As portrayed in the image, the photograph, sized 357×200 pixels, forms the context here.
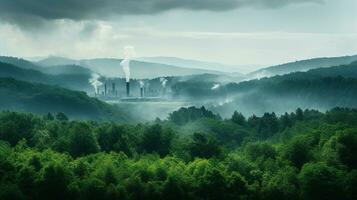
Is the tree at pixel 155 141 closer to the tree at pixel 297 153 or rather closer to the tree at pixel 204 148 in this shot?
the tree at pixel 204 148

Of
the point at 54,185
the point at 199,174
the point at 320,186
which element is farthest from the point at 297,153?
the point at 54,185

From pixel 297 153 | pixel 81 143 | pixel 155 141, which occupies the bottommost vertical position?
pixel 155 141

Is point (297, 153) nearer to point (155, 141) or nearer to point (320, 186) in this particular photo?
point (320, 186)

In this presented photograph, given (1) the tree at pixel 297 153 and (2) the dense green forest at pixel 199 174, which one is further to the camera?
(1) the tree at pixel 297 153

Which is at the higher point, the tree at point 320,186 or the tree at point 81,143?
the tree at point 81,143

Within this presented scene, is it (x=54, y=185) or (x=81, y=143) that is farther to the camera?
(x=81, y=143)

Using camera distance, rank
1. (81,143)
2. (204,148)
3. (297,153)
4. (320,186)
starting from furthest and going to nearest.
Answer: (81,143)
(204,148)
(297,153)
(320,186)

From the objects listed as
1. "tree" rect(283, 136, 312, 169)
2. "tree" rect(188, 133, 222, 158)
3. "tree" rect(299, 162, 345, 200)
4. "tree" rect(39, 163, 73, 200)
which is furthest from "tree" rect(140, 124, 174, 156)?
"tree" rect(299, 162, 345, 200)

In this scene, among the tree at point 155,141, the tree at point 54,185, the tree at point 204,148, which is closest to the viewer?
the tree at point 54,185

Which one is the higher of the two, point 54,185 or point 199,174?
point 54,185

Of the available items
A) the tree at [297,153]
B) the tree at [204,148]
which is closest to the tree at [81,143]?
the tree at [204,148]

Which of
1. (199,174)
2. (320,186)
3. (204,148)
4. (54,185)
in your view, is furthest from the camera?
(204,148)

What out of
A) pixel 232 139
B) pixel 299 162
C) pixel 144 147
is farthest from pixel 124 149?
pixel 232 139
